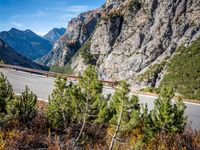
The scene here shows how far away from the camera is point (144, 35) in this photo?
280ft

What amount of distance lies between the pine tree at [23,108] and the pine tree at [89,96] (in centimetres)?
164

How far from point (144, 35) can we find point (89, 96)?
79.3 meters

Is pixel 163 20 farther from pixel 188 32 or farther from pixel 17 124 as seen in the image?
pixel 17 124

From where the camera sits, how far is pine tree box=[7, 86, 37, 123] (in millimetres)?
8781

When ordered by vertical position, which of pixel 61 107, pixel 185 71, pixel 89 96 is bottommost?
pixel 61 107

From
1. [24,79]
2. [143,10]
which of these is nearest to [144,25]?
[143,10]

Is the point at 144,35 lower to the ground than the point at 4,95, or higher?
higher

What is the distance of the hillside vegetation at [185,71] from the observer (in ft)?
156

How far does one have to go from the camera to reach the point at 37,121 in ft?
30.1

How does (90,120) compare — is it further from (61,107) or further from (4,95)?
(4,95)

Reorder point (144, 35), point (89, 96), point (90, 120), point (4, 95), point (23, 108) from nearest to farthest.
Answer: point (89, 96) → point (90, 120) → point (23, 108) → point (4, 95) → point (144, 35)

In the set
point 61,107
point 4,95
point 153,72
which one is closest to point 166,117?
point 61,107

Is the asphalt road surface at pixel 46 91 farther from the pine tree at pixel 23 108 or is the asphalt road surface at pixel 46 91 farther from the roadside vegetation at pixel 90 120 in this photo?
the pine tree at pixel 23 108

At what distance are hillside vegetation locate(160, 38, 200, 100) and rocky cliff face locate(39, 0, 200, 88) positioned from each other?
3997mm
